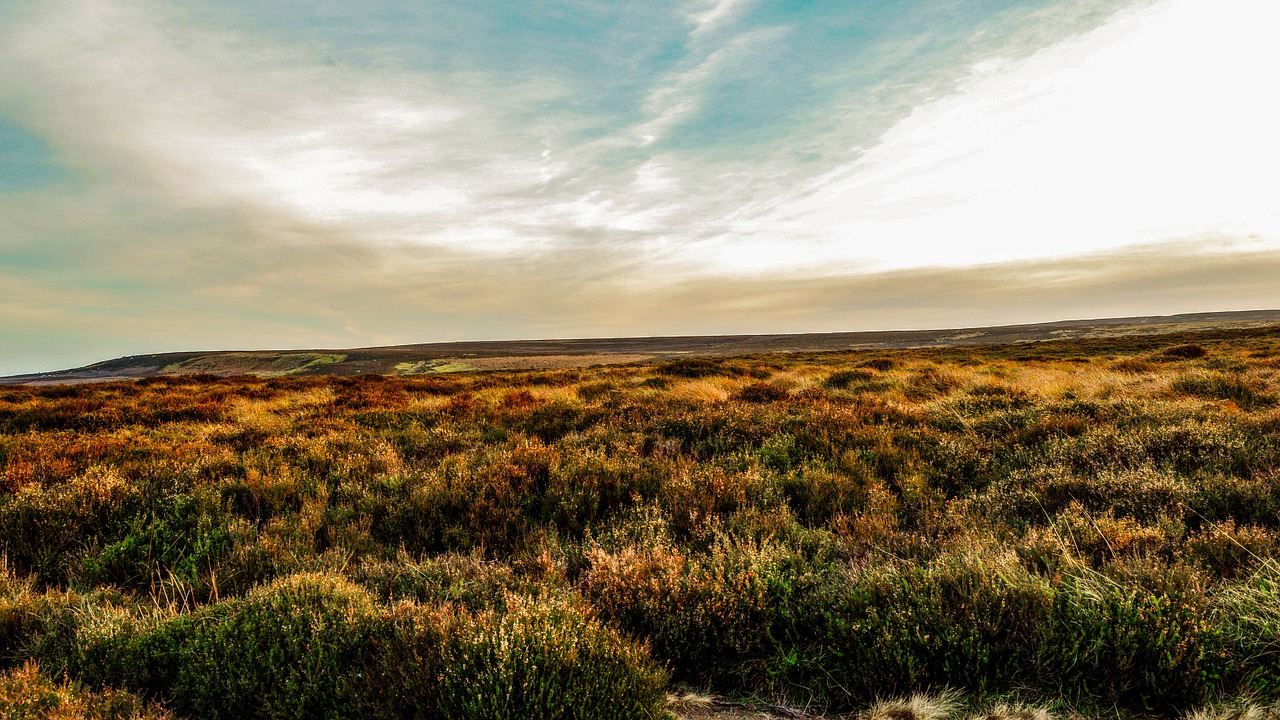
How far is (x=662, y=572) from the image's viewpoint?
3.61m

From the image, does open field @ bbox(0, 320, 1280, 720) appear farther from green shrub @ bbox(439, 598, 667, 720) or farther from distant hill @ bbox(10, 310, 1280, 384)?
distant hill @ bbox(10, 310, 1280, 384)

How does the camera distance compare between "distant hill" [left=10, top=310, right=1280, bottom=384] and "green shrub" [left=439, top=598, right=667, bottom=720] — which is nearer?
"green shrub" [left=439, top=598, right=667, bottom=720]

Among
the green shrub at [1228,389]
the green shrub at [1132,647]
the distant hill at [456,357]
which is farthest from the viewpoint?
the distant hill at [456,357]

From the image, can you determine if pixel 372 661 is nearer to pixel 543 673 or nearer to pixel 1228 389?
pixel 543 673

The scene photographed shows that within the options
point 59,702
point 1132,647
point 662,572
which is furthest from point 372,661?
point 1132,647

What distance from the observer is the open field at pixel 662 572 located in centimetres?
269

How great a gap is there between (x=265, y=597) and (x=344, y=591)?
0.43 m

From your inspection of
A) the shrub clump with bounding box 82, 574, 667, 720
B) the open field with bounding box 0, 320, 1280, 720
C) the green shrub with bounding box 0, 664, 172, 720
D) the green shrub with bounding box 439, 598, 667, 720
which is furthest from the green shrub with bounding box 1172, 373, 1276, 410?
the green shrub with bounding box 0, 664, 172, 720

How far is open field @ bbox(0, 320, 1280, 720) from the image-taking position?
2.69 m

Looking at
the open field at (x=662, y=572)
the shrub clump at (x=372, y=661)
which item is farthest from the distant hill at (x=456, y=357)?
the shrub clump at (x=372, y=661)

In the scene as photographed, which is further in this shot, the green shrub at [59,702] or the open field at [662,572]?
the open field at [662,572]

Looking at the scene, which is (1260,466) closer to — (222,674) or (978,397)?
(978,397)

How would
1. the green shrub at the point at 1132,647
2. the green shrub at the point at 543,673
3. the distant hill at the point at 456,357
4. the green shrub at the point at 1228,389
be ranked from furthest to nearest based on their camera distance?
1. the distant hill at the point at 456,357
2. the green shrub at the point at 1228,389
3. the green shrub at the point at 1132,647
4. the green shrub at the point at 543,673

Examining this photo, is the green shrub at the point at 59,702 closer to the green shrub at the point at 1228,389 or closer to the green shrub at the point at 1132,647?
the green shrub at the point at 1132,647
